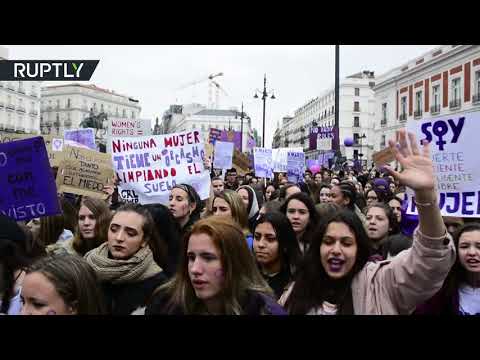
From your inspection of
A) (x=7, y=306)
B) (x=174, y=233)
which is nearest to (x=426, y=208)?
(x=7, y=306)

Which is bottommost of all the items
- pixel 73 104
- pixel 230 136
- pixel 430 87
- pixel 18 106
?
pixel 230 136

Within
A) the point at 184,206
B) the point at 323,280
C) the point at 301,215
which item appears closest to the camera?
the point at 323,280

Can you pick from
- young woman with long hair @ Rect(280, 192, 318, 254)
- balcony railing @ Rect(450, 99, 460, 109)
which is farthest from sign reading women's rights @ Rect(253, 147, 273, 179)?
balcony railing @ Rect(450, 99, 460, 109)

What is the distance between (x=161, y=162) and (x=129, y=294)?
3.39 m

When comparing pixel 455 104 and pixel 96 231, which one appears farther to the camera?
pixel 455 104

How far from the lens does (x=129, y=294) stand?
2996mm

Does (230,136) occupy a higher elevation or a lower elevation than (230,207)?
higher

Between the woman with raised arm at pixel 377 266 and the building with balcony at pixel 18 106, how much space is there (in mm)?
57623

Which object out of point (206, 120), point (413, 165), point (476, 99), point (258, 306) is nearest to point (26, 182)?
point (258, 306)

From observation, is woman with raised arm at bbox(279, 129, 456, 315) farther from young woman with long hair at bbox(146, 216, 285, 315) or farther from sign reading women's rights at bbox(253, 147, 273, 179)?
sign reading women's rights at bbox(253, 147, 273, 179)

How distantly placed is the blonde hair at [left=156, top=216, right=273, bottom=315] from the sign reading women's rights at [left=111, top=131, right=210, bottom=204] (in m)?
3.74

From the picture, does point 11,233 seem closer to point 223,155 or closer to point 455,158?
point 455,158

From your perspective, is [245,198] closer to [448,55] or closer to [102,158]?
[102,158]

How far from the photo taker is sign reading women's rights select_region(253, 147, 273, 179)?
463 inches
